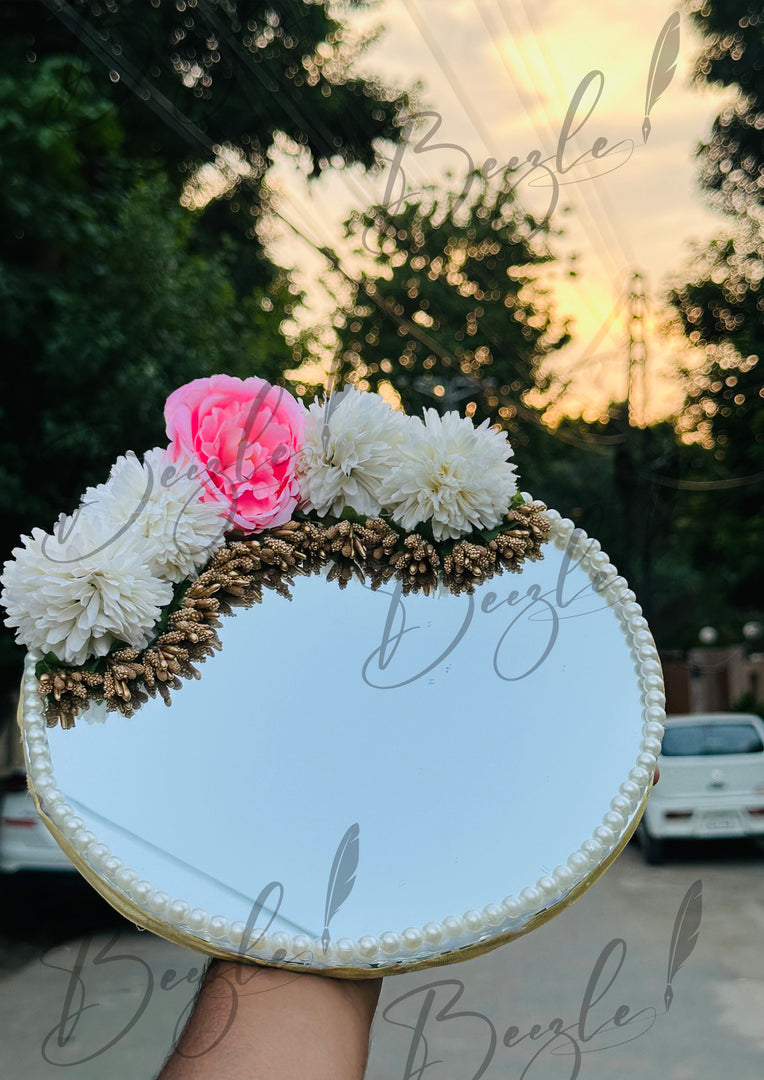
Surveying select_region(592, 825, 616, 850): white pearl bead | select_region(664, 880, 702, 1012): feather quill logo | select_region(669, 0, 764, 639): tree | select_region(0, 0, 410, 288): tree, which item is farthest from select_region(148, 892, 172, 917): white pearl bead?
select_region(669, 0, 764, 639): tree

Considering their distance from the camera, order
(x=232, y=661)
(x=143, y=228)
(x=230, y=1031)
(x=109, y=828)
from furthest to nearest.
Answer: (x=143, y=228) < (x=232, y=661) < (x=109, y=828) < (x=230, y=1031)

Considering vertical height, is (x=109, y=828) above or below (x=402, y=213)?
below

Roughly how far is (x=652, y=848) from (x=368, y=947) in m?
10.5

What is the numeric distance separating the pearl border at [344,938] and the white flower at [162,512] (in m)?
0.24

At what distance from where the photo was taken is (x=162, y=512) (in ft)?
4.93

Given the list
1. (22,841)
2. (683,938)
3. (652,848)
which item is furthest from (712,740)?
(22,841)

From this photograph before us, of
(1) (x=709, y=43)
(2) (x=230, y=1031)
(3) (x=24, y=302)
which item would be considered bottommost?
(2) (x=230, y=1031)

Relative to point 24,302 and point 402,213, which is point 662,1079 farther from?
point 402,213

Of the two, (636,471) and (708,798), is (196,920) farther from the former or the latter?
(636,471)

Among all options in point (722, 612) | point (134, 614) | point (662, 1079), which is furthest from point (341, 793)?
point (722, 612)

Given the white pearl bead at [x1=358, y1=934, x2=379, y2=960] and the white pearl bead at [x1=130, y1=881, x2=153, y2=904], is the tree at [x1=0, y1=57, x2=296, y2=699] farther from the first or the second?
the white pearl bead at [x1=358, y1=934, x2=379, y2=960]

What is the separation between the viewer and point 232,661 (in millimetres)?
1516

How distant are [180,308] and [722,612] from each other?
31996 mm

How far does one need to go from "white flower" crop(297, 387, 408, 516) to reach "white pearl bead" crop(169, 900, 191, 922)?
0.62 m
